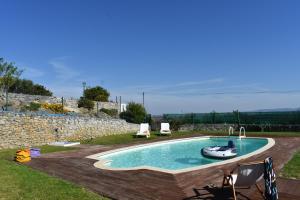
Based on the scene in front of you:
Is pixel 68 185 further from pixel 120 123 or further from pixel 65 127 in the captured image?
pixel 120 123

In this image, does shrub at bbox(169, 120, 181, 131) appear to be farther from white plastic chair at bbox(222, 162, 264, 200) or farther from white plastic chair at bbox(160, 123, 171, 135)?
white plastic chair at bbox(222, 162, 264, 200)

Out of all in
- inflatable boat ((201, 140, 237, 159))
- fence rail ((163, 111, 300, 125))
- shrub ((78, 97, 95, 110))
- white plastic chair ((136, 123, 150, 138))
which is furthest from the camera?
shrub ((78, 97, 95, 110))

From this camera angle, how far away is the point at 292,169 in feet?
28.5

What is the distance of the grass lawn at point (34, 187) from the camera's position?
648 centimetres

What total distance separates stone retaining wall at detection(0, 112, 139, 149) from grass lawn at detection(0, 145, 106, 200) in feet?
20.5

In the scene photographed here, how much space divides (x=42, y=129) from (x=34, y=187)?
10.3 metres

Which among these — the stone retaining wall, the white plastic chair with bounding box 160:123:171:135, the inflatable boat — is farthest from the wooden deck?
the white plastic chair with bounding box 160:123:171:135

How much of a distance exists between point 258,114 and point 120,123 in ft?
37.6

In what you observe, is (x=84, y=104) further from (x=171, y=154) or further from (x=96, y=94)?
(x=171, y=154)

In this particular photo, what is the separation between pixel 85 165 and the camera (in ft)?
34.1

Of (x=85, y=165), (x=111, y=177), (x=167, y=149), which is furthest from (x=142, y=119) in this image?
(x=111, y=177)

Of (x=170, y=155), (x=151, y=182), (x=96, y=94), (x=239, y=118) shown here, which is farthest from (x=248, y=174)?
(x=96, y=94)

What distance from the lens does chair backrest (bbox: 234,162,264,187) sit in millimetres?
5738

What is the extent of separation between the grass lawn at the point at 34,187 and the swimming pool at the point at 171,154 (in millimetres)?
2257
